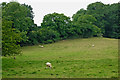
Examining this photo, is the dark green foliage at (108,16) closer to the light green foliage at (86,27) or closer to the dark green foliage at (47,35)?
the light green foliage at (86,27)

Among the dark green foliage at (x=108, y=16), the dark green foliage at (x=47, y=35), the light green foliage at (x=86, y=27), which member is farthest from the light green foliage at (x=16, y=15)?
the dark green foliage at (x=108, y=16)

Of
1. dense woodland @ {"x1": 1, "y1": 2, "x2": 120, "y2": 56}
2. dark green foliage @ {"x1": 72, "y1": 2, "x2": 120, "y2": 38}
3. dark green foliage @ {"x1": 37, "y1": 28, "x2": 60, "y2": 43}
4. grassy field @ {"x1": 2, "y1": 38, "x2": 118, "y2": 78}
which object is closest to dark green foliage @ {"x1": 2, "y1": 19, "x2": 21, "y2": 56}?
grassy field @ {"x1": 2, "y1": 38, "x2": 118, "y2": 78}

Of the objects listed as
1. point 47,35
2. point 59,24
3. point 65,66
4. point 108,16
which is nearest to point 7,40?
point 65,66

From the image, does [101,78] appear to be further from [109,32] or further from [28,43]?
[109,32]

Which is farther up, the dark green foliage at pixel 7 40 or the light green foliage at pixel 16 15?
the light green foliage at pixel 16 15

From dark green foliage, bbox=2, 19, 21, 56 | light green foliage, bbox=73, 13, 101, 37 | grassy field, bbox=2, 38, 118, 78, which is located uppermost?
light green foliage, bbox=73, 13, 101, 37

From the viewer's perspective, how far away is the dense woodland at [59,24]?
48875 mm

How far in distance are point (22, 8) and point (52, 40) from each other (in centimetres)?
1446

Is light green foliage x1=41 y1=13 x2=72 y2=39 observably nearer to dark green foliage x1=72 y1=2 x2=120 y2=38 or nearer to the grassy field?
dark green foliage x1=72 y1=2 x2=120 y2=38

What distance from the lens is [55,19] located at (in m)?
62.8

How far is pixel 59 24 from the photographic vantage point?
206 feet

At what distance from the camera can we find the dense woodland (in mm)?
48875

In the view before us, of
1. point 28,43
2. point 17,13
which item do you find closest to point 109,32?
point 28,43

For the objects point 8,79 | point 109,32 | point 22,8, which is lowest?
point 8,79
